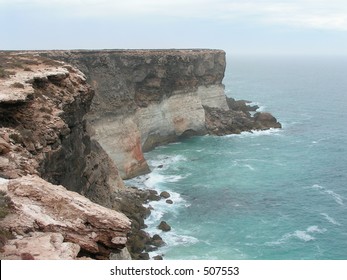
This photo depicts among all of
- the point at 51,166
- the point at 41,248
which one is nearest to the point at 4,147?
the point at 51,166

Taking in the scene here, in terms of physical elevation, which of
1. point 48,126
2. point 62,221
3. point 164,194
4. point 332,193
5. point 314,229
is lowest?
point 314,229

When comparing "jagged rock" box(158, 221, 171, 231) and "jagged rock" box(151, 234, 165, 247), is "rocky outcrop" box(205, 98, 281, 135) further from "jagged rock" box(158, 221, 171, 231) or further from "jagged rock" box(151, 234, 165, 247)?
"jagged rock" box(151, 234, 165, 247)

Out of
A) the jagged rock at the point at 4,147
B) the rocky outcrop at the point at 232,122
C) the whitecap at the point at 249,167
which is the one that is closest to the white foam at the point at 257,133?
the rocky outcrop at the point at 232,122

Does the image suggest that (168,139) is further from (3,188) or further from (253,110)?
(3,188)

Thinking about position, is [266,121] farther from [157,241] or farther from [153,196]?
[157,241]

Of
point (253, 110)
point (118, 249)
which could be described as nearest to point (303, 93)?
point (253, 110)

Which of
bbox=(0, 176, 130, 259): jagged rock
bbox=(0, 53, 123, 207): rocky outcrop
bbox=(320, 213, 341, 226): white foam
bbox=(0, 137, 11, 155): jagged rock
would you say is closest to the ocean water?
bbox=(320, 213, 341, 226): white foam

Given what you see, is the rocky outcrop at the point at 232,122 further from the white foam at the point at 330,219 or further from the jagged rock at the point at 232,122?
the white foam at the point at 330,219

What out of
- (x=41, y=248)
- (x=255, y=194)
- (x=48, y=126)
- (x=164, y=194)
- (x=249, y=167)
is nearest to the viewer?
(x=41, y=248)
